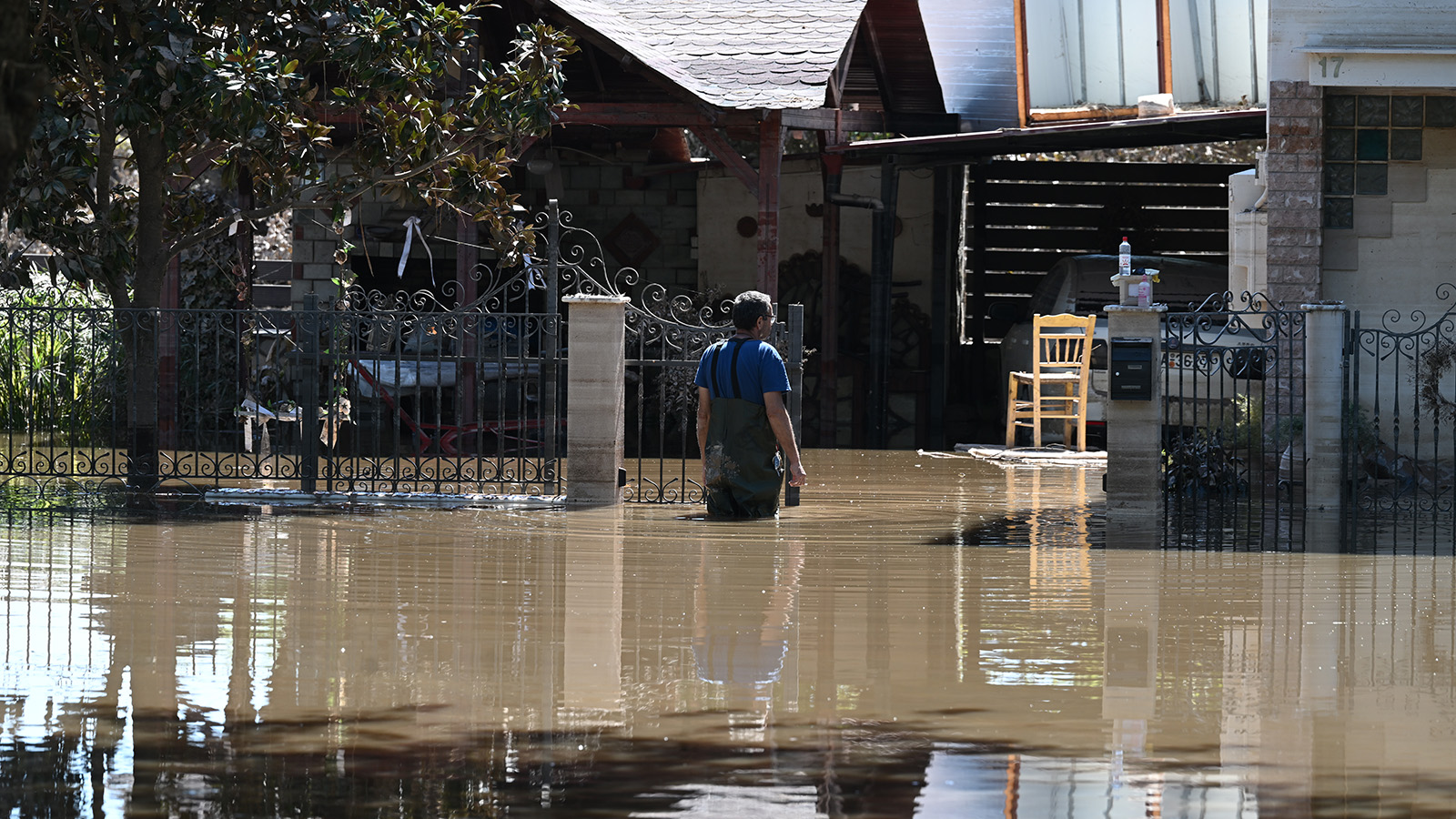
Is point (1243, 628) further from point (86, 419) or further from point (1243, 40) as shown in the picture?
point (86, 419)

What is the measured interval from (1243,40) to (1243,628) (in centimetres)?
1127

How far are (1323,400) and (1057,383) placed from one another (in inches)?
228

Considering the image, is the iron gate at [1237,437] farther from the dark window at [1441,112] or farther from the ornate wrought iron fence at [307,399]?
the ornate wrought iron fence at [307,399]

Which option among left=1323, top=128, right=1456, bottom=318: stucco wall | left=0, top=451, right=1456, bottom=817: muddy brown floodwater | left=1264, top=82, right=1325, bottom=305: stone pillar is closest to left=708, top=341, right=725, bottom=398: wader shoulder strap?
left=0, top=451, right=1456, bottom=817: muddy brown floodwater

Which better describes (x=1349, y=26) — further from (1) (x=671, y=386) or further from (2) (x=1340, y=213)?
(1) (x=671, y=386)

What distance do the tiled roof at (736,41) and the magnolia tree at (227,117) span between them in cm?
228

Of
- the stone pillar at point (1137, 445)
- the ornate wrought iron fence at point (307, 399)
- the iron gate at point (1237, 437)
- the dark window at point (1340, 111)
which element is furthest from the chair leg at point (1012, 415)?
the stone pillar at point (1137, 445)

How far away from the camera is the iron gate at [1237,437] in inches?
442

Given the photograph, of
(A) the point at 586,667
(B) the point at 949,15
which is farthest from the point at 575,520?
(B) the point at 949,15

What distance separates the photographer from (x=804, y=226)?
21.0 metres

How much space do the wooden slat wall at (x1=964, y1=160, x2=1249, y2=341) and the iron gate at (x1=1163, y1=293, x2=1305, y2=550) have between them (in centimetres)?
582

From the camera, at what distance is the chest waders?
33.9 ft

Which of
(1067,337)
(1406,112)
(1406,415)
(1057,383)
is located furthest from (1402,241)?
(1057,383)

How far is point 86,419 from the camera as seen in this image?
1672 centimetres
